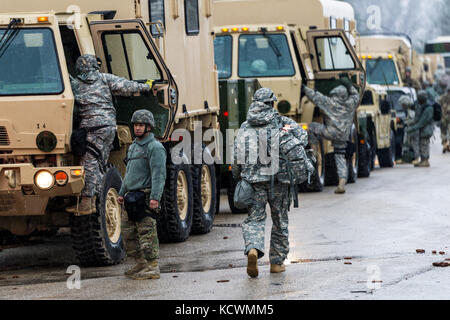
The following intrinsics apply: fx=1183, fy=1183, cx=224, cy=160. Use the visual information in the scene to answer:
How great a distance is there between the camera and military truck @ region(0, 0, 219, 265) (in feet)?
36.4

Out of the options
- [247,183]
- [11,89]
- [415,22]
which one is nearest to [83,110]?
[11,89]

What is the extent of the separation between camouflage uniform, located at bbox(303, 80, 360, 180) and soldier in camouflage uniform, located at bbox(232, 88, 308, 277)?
8.64m

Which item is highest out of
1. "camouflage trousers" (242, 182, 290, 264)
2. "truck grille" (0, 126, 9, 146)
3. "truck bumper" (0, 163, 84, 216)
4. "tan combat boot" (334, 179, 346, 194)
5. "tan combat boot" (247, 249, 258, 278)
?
"truck grille" (0, 126, 9, 146)

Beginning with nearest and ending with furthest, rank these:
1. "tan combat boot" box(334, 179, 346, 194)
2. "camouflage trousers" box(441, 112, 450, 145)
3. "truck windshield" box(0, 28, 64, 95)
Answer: "truck windshield" box(0, 28, 64, 95)
"tan combat boot" box(334, 179, 346, 194)
"camouflage trousers" box(441, 112, 450, 145)

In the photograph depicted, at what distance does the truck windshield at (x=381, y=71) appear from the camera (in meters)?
29.2

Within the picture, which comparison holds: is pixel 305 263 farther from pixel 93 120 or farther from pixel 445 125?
pixel 445 125

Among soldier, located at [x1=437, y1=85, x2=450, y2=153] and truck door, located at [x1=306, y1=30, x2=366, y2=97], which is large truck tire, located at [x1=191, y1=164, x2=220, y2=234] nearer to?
truck door, located at [x1=306, y1=30, x2=366, y2=97]

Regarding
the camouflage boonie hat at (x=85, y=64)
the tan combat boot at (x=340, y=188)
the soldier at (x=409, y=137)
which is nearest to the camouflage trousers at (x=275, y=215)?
the camouflage boonie hat at (x=85, y=64)

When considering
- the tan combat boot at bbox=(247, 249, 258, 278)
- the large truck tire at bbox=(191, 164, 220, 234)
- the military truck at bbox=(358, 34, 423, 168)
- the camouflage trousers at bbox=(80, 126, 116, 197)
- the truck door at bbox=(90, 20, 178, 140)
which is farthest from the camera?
the military truck at bbox=(358, 34, 423, 168)

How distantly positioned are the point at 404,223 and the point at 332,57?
6.45 meters

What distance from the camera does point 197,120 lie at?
1493 centimetres

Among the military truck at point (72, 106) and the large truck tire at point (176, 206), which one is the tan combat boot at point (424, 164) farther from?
the large truck tire at point (176, 206)

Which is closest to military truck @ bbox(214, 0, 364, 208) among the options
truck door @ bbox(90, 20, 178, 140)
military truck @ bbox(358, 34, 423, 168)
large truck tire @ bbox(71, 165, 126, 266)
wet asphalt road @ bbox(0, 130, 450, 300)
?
wet asphalt road @ bbox(0, 130, 450, 300)

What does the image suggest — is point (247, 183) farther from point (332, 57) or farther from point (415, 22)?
point (415, 22)
